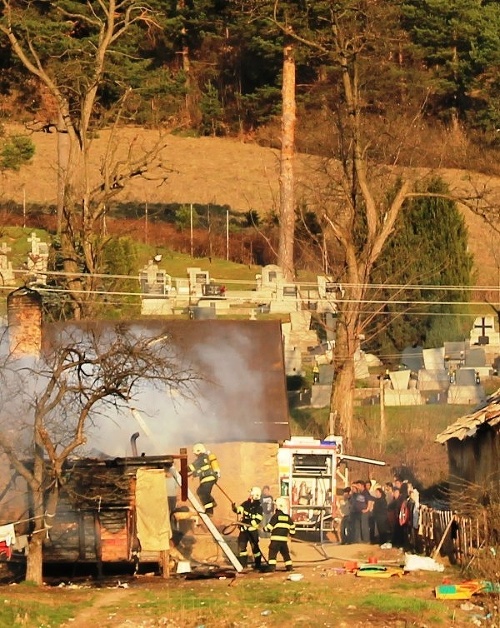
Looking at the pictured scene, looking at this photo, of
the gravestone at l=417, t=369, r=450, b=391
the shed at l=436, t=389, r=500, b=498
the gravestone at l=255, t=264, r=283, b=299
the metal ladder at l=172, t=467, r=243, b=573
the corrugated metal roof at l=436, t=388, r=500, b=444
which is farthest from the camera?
the gravestone at l=255, t=264, r=283, b=299

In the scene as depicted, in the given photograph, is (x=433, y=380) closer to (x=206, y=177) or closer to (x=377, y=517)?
(x=377, y=517)

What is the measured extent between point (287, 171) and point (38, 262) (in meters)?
10.5

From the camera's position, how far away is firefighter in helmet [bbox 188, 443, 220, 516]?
27.5 m

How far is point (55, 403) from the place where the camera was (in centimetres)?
2369

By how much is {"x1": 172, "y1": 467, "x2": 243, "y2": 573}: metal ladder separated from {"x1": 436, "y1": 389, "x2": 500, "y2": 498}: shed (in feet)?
14.5

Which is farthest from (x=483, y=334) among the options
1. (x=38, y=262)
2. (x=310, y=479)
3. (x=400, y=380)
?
(x=310, y=479)

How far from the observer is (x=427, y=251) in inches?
2037

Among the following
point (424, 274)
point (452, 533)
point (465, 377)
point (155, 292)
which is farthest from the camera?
point (424, 274)

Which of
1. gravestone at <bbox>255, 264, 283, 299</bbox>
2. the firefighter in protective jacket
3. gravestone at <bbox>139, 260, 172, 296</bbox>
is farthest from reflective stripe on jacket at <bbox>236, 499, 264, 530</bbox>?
gravestone at <bbox>255, 264, 283, 299</bbox>

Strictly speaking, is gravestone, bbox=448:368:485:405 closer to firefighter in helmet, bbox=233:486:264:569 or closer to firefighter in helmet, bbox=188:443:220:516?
firefighter in helmet, bbox=188:443:220:516

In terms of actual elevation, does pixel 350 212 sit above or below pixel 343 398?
above

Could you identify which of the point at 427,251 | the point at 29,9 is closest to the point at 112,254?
the point at 427,251

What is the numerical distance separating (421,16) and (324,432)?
4828 cm

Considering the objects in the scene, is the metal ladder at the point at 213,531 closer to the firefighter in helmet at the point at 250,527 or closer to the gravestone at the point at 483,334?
the firefighter in helmet at the point at 250,527
